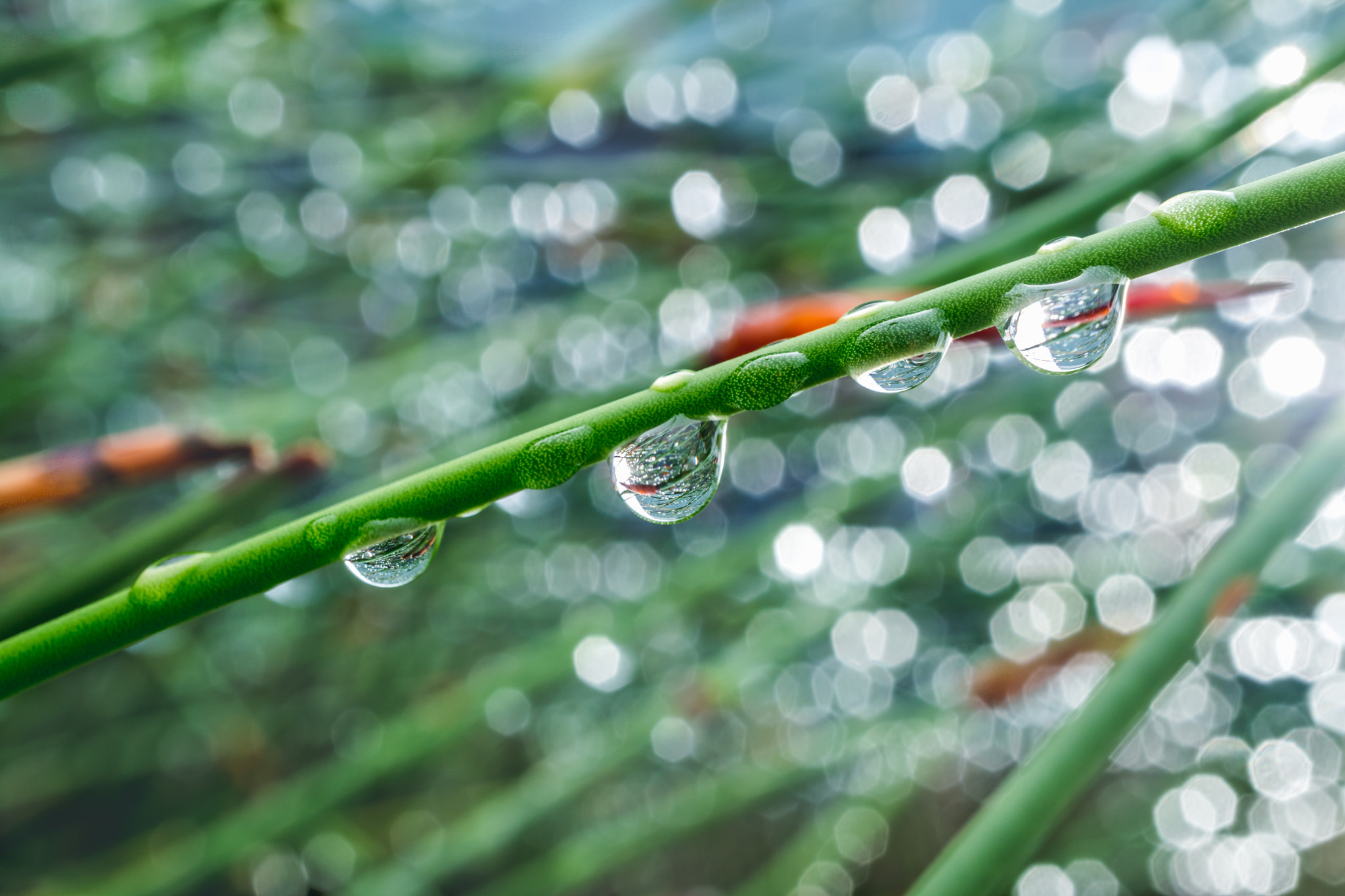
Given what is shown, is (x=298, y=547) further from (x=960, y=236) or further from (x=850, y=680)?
(x=850, y=680)

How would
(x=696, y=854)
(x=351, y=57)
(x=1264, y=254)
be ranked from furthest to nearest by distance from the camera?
(x=696, y=854)
(x=351, y=57)
(x=1264, y=254)

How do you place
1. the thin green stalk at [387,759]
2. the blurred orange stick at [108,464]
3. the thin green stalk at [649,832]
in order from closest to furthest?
the blurred orange stick at [108,464]
the thin green stalk at [387,759]
the thin green stalk at [649,832]

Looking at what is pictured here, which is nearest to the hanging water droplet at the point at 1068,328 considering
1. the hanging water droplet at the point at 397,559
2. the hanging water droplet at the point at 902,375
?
the hanging water droplet at the point at 902,375

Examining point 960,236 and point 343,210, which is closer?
point 960,236

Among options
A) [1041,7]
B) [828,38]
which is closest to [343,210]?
[828,38]

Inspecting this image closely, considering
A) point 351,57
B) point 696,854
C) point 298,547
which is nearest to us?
point 298,547

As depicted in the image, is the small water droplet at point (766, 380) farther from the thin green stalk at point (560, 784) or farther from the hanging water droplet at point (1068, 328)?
the thin green stalk at point (560, 784)
